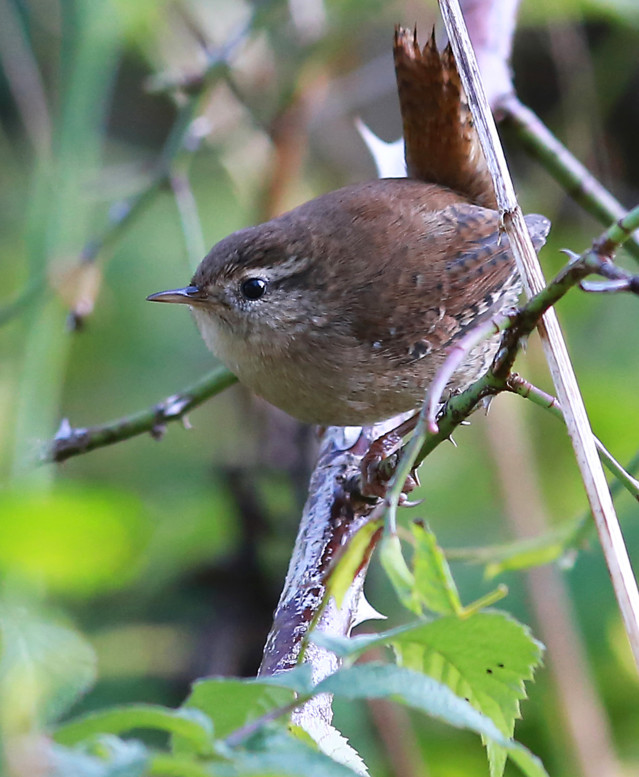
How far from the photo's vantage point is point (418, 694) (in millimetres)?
771

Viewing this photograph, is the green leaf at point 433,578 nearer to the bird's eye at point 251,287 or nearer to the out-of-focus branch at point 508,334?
the out-of-focus branch at point 508,334

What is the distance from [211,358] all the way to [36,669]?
126 inches

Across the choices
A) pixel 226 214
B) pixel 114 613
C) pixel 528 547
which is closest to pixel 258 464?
pixel 114 613

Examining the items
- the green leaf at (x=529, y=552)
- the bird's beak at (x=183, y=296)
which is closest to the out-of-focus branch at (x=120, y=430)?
the bird's beak at (x=183, y=296)

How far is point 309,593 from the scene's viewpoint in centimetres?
165

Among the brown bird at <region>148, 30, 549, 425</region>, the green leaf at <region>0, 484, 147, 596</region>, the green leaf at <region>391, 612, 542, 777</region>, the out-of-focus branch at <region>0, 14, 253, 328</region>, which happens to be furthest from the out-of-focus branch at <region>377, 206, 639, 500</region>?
the out-of-focus branch at <region>0, 14, 253, 328</region>

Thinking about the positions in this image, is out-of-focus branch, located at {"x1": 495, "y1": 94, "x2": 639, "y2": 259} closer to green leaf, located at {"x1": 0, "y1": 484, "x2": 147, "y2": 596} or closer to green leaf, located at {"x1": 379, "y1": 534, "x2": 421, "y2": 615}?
green leaf, located at {"x1": 379, "y1": 534, "x2": 421, "y2": 615}

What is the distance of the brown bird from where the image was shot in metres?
2.21

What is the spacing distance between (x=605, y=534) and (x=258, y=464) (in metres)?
1.99

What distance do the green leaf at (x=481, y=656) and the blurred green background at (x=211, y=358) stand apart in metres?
0.69

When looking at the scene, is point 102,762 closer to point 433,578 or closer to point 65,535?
point 65,535

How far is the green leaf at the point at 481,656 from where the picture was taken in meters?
0.91

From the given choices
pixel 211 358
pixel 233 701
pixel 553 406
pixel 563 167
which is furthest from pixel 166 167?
pixel 233 701

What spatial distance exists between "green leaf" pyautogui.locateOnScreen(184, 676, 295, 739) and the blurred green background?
615mm
